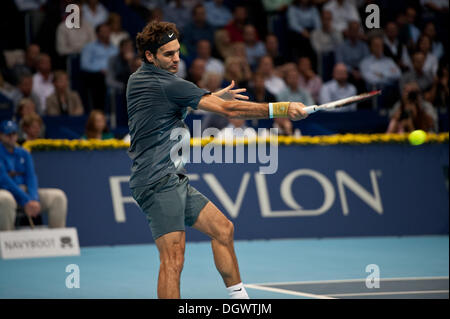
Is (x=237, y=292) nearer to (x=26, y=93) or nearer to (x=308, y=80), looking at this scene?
(x=26, y=93)

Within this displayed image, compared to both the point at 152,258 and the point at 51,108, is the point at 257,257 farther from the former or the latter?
the point at 51,108

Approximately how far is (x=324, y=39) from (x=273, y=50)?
1.26m

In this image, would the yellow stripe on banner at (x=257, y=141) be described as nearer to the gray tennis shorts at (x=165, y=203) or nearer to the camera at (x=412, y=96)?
the camera at (x=412, y=96)

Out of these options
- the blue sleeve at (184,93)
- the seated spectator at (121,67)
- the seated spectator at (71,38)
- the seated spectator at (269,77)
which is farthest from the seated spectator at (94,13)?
the blue sleeve at (184,93)

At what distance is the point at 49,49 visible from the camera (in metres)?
14.2

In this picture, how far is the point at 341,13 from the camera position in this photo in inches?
649

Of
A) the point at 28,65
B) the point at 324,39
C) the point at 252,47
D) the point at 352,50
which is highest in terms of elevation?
the point at 324,39

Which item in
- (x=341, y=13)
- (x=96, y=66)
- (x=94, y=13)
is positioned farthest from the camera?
(x=341, y=13)

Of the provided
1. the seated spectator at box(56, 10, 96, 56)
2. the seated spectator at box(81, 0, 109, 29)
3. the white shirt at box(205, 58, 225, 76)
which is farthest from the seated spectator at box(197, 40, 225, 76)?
the seated spectator at box(56, 10, 96, 56)

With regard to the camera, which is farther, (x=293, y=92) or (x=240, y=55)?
(x=240, y=55)

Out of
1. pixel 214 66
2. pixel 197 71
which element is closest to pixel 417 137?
pixel 197 71

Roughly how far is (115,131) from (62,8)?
2904 millimetres

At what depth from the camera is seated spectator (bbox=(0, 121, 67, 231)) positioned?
998 centimetres

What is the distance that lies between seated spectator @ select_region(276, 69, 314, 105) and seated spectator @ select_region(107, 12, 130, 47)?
110 inches
